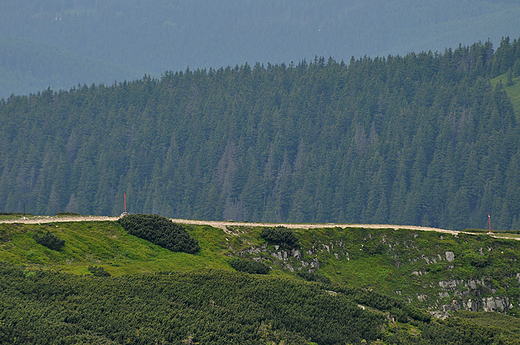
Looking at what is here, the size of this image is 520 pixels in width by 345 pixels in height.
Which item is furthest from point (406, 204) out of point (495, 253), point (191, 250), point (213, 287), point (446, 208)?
point (213, 287)

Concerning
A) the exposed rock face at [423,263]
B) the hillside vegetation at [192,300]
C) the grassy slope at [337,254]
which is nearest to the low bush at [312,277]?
the hillside vegetation at [192,300]

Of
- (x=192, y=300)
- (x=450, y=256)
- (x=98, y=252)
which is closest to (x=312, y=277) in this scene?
(x=98, y=252)

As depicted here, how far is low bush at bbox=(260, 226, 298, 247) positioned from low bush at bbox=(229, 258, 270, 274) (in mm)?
7483

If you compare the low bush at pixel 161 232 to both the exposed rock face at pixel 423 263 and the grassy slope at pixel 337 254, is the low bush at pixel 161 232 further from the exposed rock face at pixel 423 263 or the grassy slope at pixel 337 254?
the exposed rock face at pixel 423 263

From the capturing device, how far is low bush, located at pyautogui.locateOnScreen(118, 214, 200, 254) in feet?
150

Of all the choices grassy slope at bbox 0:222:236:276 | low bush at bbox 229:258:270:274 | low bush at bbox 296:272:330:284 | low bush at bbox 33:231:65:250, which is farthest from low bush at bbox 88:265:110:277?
low bush at bbox 296:272:330:284

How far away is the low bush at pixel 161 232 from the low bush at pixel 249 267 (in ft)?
12.4

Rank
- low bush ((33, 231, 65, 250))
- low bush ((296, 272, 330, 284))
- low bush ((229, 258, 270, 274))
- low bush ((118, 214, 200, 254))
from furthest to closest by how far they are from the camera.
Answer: low bush ((296, 272, 330, 284)) < low bush ((118, 214, 200, 254)) < low bush ((229, 258, 270, 274)) < low bush ((33, 231, 65, 250))

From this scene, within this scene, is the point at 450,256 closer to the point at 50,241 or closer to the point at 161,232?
the point at 161,232

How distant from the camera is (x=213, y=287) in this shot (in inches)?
1276

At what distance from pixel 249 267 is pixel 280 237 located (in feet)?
30.2

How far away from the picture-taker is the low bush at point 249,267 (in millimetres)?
42987

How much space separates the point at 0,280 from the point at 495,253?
4552 centimetres

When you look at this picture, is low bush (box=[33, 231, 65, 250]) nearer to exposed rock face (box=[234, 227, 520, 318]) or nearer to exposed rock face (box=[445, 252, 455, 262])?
exposed rock face (box=[234, 227, 520, 318])
